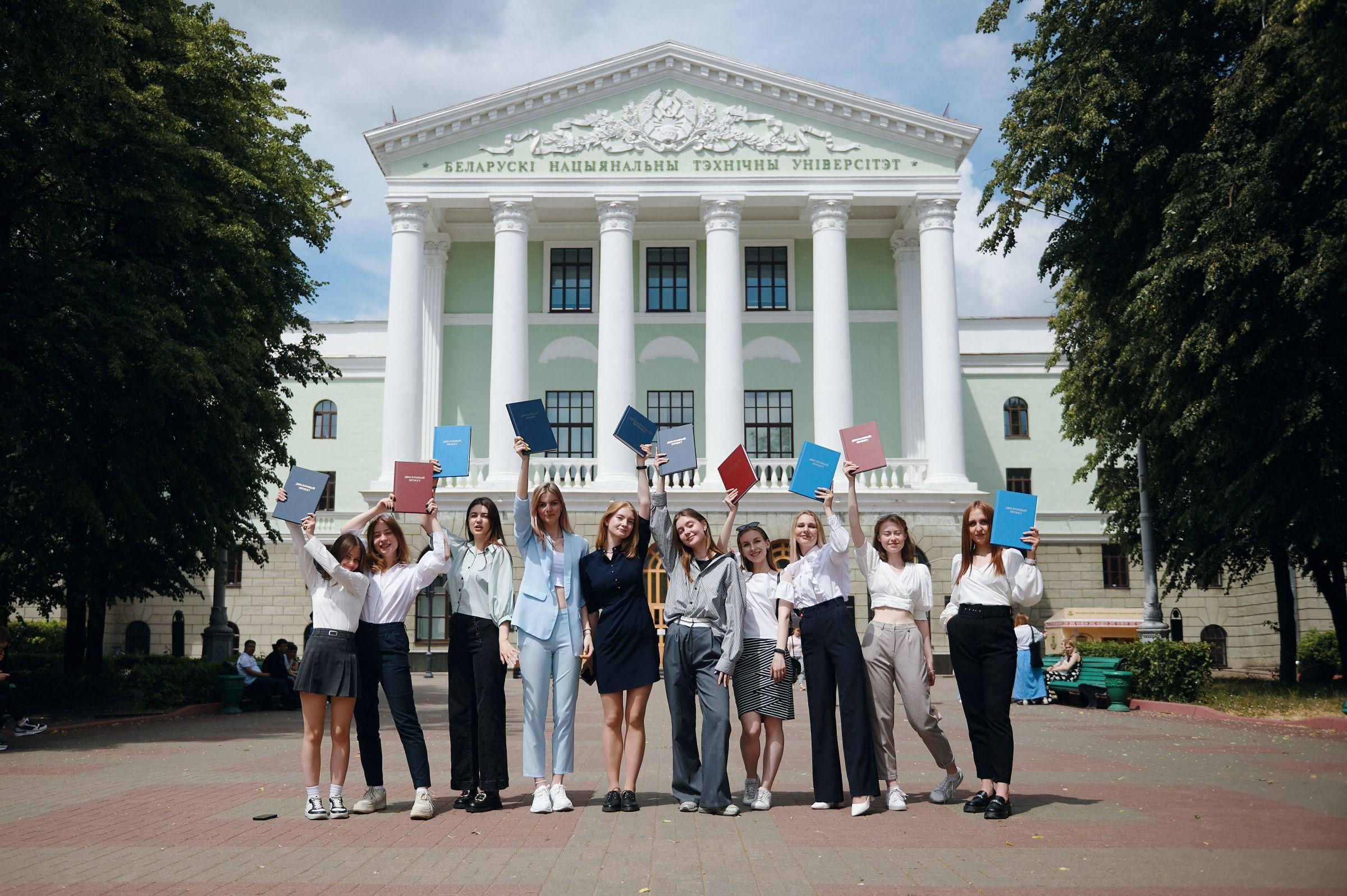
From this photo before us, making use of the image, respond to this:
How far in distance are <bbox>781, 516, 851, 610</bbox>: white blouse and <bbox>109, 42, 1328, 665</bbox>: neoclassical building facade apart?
85.8 ft

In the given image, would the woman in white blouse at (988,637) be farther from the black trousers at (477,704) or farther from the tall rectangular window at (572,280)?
the tall rectangular window at (572,280)

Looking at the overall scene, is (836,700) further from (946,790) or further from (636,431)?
(636,431)

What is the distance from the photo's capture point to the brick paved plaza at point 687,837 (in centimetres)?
636

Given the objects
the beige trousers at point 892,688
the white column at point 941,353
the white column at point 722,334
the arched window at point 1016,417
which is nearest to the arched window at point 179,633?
the white column at point 722,334

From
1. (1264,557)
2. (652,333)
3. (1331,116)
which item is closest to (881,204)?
(652,333)

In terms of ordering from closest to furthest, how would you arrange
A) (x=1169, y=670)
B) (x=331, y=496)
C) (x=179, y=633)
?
(x=1169, y=670)
(x=179, y=633)
(x=331, y=496)

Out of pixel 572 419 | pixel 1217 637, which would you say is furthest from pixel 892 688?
pixel 1217 637

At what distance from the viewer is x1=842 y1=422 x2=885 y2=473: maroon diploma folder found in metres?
9.57

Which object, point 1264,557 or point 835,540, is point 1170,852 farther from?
point 1264,557

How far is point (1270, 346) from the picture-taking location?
17.4 meters

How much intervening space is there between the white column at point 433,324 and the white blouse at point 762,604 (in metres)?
32.8

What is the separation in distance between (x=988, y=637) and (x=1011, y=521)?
88 centimetres

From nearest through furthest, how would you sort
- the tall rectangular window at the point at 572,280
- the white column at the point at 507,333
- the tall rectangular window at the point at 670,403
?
the white column at the point at 507,333, the tall rectangular window at the point at 670,403, the tall rectangular window at the point at 572,280

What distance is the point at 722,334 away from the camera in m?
37.7
